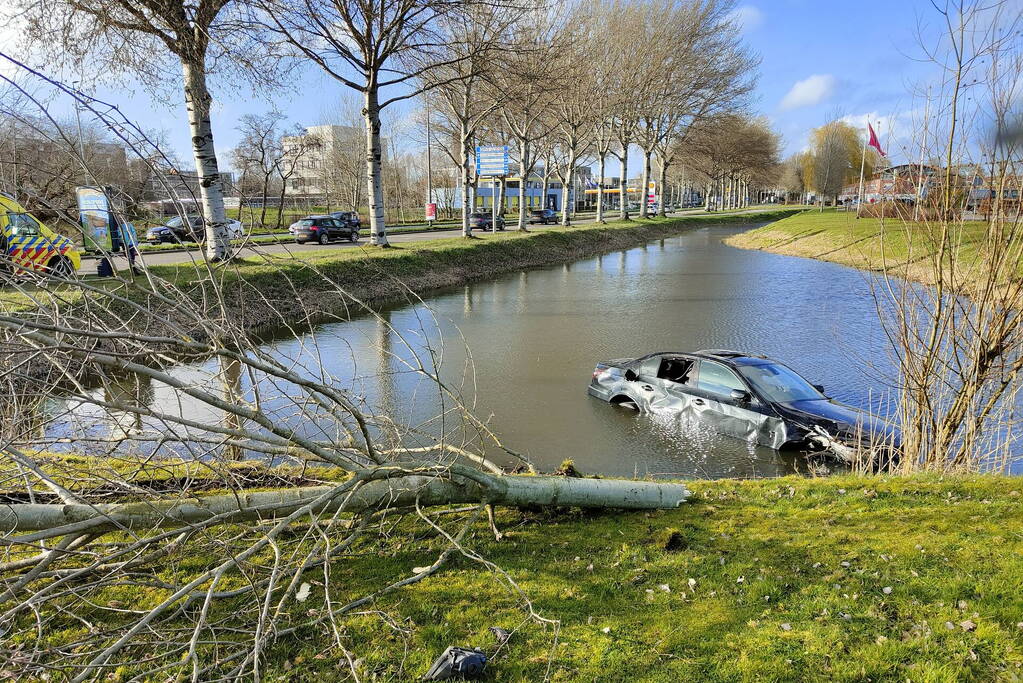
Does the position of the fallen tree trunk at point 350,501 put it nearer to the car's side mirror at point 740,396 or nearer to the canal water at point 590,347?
the canal water at point 590,347

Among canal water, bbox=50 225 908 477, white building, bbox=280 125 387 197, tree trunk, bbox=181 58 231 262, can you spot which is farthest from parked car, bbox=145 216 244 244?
white building, bbox=280 125 387 197

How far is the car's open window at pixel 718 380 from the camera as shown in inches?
381

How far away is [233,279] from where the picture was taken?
60.5ft

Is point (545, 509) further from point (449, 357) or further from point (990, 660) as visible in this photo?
point (449, 357)

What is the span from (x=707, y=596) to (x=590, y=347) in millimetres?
11732

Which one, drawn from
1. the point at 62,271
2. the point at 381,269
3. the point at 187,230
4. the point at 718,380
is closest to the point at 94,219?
the point at 381,269

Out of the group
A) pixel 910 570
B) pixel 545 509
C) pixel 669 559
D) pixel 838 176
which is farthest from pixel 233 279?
pixel 838 176

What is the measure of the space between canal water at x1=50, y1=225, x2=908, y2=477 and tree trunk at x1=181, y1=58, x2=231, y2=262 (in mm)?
4582

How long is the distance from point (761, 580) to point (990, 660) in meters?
1.28

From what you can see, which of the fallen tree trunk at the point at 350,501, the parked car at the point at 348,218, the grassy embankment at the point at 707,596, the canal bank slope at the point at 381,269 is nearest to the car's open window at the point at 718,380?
the grassy embankment at the point at 707,596

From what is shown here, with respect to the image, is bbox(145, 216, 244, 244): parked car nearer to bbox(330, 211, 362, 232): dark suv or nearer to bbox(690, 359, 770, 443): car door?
bbox(690, 359, 770, 443): car door

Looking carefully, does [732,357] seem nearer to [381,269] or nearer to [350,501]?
[381,269]

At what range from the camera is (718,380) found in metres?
9.91

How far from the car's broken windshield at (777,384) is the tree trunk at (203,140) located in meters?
12.9
